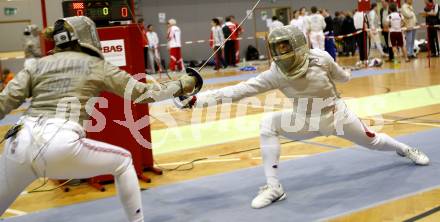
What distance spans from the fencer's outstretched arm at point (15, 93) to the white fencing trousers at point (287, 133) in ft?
5.67

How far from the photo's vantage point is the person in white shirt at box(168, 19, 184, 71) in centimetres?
1614

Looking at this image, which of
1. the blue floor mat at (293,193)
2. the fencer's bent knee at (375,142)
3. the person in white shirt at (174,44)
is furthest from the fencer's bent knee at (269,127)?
the person in white shirt at (174,44)

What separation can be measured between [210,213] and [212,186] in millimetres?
658

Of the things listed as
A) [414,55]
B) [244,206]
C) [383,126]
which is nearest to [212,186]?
[244,206]

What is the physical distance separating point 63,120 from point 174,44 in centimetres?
1374

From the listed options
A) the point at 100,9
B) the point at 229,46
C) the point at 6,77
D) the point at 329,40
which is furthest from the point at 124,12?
the point at 229,46

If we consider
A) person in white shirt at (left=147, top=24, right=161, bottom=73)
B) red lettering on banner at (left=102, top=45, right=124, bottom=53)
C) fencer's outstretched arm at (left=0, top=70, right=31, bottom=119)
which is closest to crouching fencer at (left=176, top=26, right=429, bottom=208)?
red lettering on banner at (left=102, top=45, right=124, bottom=53)

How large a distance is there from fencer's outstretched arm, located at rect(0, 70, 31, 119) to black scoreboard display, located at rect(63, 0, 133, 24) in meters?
1.76

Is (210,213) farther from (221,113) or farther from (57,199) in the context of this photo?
(221,113)

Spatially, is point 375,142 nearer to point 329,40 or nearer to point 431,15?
point 431,15

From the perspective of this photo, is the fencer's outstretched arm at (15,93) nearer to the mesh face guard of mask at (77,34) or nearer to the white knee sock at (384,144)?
the mesh face guard of mask at (77,34)

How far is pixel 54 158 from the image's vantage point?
2707 millimetres

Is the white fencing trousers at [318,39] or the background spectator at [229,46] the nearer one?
the white fencing trousers at [318,39]

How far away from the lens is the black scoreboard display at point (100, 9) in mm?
4473
